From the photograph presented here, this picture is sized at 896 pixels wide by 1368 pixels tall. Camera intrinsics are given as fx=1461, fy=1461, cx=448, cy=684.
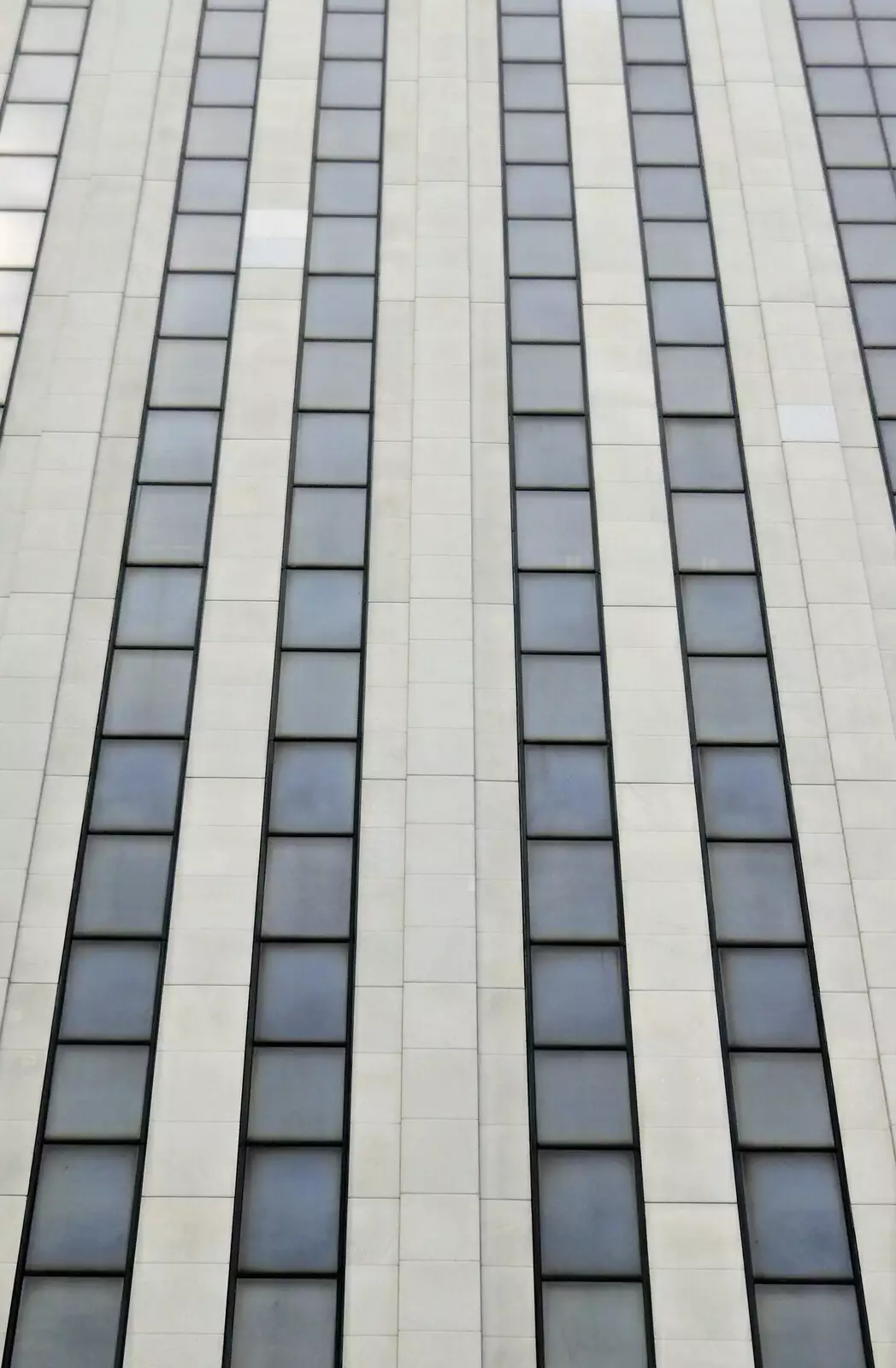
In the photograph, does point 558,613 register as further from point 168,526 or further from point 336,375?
point 168,526

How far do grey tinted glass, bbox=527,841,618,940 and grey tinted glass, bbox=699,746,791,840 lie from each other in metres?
2.04

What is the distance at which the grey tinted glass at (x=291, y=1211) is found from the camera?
21.4 metres

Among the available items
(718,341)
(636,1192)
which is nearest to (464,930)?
(636,1192)

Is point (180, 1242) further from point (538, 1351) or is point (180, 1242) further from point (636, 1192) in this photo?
point (636, 1192)

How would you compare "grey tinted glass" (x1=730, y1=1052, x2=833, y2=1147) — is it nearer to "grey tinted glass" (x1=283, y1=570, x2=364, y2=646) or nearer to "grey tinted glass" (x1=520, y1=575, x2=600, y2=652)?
"grey tinted glass" (x1=520, y1=575, x2=600, y2=652)

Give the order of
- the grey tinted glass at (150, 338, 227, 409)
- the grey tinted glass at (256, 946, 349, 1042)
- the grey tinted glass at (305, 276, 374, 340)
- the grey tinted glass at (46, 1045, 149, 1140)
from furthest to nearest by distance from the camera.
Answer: the grey tinted glass at (305, 276, 374, 340) < the grey tinted glass at (150, 338, 227, 409) < the grey tinted glass at (256, 946, 349, 1042) < the grey tinted glass at (46, 1045, 149, 1140)

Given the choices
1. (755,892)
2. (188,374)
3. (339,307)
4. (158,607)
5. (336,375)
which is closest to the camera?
(755,892)

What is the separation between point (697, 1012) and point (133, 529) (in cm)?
1395

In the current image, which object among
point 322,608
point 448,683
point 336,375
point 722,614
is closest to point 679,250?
point 336,375

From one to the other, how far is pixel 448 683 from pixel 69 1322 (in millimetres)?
11929

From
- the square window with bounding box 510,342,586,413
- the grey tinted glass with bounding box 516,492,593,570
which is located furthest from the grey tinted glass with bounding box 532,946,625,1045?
the square window with bounding box 510,342,586,413

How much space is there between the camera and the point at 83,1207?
21500 mm

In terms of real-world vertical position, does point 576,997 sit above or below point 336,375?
below

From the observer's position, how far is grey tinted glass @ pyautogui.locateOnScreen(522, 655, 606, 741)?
2609 cm
